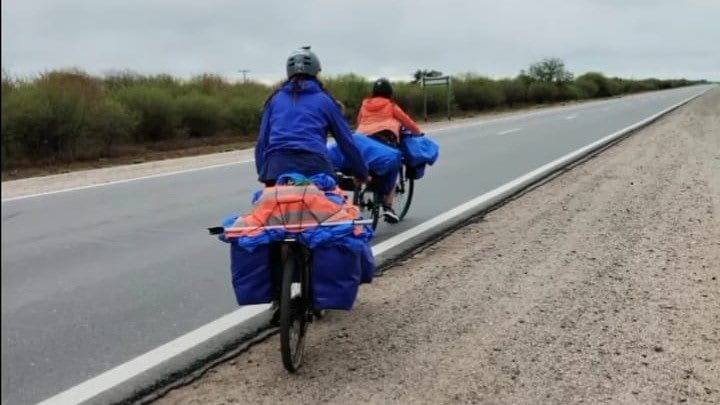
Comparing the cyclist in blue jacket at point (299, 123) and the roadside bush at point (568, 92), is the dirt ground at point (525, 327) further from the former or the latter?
the roadside bush at point (568, 92)

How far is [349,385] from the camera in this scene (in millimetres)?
4324

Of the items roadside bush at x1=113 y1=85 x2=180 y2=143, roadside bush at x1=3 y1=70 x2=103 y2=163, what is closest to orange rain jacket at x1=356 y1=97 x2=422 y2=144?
roadside bush at x1=3 y1=70 x2=103 y2=163

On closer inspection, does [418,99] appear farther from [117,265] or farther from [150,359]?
[150,359]

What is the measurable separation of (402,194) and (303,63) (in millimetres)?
4584

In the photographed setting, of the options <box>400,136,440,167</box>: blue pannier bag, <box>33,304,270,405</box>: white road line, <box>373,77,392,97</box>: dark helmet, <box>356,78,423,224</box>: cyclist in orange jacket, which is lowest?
<box>33,304,270,405</box>: white road line

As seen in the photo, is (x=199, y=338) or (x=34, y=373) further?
(x=199, y=338)

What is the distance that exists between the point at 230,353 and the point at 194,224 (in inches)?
186

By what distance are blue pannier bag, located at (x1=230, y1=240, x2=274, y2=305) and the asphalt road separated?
0.96 m

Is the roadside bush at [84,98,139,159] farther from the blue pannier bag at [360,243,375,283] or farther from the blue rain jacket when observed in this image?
the blue pannier bag at [360,243,375,283]

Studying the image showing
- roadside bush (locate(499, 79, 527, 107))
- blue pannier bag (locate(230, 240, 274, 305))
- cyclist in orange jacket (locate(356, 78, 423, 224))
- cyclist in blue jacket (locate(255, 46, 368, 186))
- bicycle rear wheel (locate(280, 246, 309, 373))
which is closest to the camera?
bicycle rear wheel (locate(280, 246, 309, 373))

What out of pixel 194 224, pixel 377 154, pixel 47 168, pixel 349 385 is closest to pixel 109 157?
pixel 47 168

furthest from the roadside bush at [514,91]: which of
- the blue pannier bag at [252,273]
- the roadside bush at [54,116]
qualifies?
the blue pannier bag at [252,273]

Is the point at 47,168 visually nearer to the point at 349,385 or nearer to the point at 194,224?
the point at 194,224

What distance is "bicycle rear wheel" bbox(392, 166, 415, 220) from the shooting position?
29.7 ft
